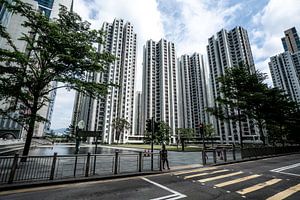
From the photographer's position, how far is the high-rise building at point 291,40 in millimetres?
152000

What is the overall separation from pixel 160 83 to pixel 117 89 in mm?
35106

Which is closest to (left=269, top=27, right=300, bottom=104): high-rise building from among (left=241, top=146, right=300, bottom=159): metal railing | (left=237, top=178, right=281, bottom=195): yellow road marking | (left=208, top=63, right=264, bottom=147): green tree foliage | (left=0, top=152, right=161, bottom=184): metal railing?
(left=241, top=146, right=300, bottom=159): metal railing

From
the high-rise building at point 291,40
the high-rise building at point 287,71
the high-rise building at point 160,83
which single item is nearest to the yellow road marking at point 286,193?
the high-rise building at point 160,83

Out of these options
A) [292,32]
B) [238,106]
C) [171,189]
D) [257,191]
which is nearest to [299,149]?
[238,106]

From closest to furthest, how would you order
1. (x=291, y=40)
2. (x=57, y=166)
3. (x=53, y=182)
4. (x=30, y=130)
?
(x=53, y=182), (x=57, y=166), (x=30, y=130), (x=291, y=40)

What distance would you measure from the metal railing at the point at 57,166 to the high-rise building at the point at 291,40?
207045 millimetres

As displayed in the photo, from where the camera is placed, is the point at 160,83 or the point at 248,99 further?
the point at 160,83

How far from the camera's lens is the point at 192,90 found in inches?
5502

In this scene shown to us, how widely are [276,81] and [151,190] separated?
140423 mm

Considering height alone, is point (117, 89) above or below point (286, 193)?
above

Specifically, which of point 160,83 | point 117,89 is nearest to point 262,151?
point 117,89

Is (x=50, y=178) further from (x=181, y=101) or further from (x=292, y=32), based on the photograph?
(x=292, y=32)

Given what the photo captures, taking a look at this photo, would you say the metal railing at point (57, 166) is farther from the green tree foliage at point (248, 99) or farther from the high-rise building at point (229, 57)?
the high-rise building at point (229, 57)

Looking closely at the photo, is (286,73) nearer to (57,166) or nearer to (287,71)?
(287,71)
